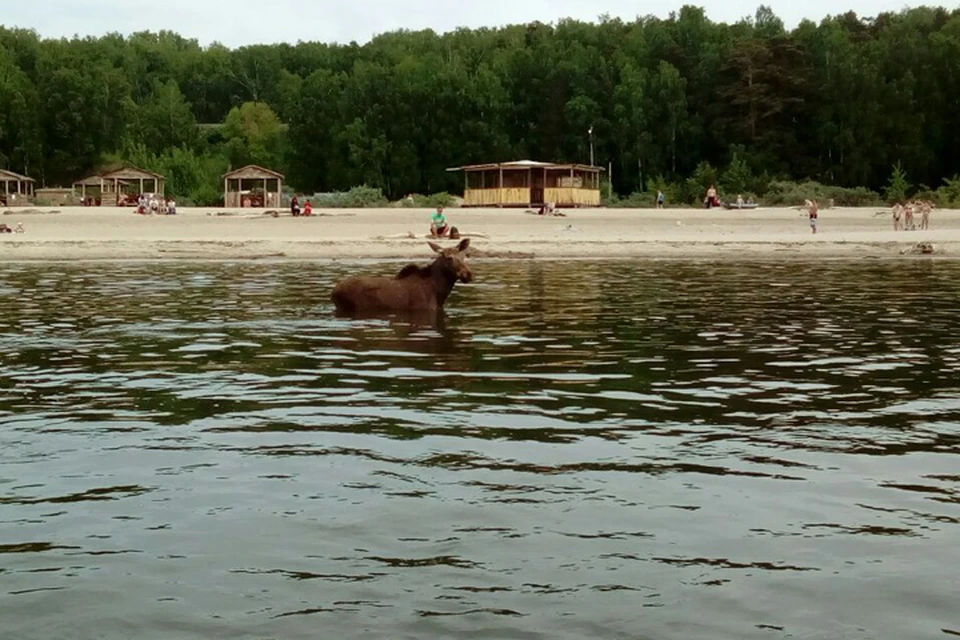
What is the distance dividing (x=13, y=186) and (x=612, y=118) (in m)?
48.2

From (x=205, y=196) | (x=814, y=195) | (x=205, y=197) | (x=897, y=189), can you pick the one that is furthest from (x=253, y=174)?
(x=897, y=189)

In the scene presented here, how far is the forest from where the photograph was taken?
85875 mm

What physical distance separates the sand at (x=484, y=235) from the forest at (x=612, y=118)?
21.9 m

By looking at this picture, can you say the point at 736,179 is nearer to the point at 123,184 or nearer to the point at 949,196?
the point at 949,196

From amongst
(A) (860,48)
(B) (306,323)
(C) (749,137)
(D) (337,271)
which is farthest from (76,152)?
(B) (306,323)

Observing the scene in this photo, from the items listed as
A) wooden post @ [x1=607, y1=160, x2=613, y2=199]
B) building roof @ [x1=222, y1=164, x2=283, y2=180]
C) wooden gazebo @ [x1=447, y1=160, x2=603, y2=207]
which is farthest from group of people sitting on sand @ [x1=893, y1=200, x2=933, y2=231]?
building roof @ [x1=222, y1=164, x2=283, y2=180]

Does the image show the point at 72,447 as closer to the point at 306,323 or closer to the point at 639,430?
the point at 639,430

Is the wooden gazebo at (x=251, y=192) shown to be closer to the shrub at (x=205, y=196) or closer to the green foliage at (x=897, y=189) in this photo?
the shrub at (x=205, y=196)

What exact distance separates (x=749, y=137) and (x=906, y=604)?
294 feet

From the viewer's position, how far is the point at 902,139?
84.9 meters

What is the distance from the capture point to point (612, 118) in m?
92.9

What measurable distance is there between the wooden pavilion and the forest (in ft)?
21.6

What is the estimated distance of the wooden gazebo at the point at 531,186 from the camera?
214 feet

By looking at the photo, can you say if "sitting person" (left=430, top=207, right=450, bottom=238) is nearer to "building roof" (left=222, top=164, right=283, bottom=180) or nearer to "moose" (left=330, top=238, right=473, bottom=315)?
"moose" (left=330, top=238, right=473, bottom=315)
